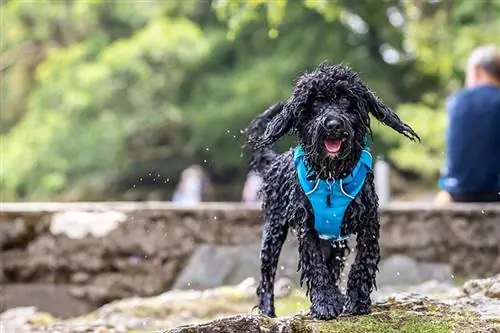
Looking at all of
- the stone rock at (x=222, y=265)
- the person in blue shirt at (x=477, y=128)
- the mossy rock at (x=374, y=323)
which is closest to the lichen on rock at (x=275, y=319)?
the mossy rock at (x=374, y=323)

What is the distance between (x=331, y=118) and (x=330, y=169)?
269 mm

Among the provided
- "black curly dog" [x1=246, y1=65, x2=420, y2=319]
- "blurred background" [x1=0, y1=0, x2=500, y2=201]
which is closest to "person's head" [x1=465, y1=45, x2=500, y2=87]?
"black curly dog" [x1=246, y1=65, x2=420, y2=319]

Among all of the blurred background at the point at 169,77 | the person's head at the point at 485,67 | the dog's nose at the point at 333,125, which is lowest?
the dog's nose at the point at 333,125

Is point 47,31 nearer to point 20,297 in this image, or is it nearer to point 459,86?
point 459,86

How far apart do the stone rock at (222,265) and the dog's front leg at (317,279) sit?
3.97m

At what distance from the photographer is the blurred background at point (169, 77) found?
17.0 m

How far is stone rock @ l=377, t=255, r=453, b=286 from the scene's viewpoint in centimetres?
831

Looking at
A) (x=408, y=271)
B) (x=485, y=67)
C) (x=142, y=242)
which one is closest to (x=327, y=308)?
(x=485, y=67)

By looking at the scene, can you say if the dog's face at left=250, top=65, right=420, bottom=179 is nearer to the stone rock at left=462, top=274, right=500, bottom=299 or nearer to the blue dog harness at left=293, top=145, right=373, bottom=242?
the blue dog harness at left=293, top=145, right=373, bottom=242

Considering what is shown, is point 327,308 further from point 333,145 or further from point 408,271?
point 408,271

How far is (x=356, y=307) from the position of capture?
417 cm

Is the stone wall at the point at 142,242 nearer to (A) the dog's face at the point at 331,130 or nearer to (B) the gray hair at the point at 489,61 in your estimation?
(B) the gray hair at the point at 489,61

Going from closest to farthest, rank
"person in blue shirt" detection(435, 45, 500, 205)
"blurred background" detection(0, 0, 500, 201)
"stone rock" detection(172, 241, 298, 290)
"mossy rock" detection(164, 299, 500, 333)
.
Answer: "mossy rock" detection(164, 299, 500, 333) < "person in blue shirt" detection(435, 45, 500, 205) < "stone rock" detection(172, 241, 298, 290) < "blurred background" detection(0, 0, 500, 201)

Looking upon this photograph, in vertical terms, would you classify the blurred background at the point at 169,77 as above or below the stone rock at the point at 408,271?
above
